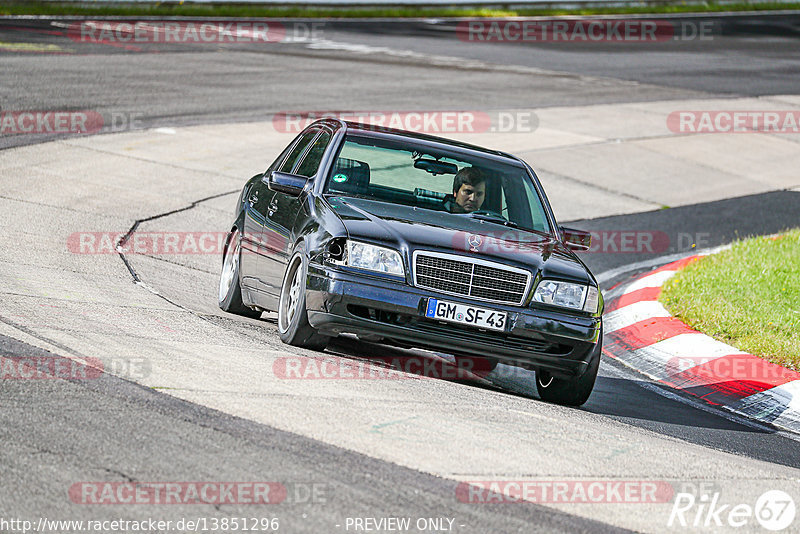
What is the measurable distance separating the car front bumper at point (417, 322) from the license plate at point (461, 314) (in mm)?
32

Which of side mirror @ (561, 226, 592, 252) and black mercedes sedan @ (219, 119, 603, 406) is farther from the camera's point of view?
side mirror @ (561, 226, 592, 252)

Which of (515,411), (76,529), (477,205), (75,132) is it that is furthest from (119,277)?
(75,132)

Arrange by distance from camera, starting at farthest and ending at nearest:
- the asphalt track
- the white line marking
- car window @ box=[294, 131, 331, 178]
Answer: the white line marking, car window @ box=[294, 131, 331, 178], the asphalt track

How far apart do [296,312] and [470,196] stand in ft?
5.46

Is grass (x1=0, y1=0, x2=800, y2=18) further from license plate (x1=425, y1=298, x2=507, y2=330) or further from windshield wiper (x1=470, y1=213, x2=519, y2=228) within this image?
license plate (x1=425, y1=298, x2=507, y2=330)

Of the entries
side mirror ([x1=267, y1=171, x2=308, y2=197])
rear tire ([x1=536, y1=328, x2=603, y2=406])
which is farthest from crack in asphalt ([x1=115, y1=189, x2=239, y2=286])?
rear tire ([x1=536, y1=328, x2=603, y2=406])

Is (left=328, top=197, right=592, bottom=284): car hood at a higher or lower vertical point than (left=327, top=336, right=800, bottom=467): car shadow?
higher

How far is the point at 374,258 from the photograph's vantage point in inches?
278

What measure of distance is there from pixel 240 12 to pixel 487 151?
26021mm

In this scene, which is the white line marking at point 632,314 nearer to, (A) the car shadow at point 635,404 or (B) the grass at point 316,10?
(A) the car shadow at point 635,404

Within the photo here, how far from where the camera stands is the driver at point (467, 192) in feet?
26.9

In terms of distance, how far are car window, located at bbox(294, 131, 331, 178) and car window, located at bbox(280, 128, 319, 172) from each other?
20cm

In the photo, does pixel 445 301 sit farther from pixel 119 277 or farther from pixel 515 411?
pixel 119 277

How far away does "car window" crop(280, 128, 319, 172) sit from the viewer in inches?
358
